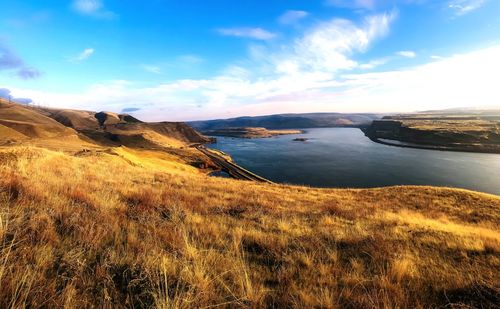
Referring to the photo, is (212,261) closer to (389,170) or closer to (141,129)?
(389,170)

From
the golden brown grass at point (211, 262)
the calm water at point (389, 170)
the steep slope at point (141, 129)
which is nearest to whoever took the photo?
the golden brown grass at point (211, 262)

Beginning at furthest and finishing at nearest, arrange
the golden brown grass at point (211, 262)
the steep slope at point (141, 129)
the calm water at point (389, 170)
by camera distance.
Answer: the steep slope at point (141, 129)
the calm water at point (389, 170)
the golden brown grass at point (211, 262)

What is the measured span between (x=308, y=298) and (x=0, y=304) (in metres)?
3.08

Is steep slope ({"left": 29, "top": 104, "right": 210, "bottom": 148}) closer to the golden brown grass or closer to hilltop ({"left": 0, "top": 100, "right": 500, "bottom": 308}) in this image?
hilltop ({"left": 0, "top": 100, "right": 500, "bottom": 308})

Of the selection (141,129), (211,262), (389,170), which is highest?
(141,129)

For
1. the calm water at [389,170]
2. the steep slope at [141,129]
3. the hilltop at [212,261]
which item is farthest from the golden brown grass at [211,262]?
the steep slope at [141,129]

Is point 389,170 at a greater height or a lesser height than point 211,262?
lesser

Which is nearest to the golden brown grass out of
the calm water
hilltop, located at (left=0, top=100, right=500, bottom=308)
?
hilltop, located at (left=0, top=100, right=500, bottom=308)

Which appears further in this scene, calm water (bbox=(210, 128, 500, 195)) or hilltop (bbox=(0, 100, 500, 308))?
calm water (bbox=(210, 128, 500, 195))

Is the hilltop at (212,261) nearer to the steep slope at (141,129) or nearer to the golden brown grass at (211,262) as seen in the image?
the golden brown grass at (211,262)

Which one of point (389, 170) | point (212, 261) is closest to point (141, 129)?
point (389, 170)

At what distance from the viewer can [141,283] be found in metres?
3.10

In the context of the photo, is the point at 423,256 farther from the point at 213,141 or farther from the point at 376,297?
the point at 213,141

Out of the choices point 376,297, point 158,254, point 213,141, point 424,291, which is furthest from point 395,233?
point 213,141
